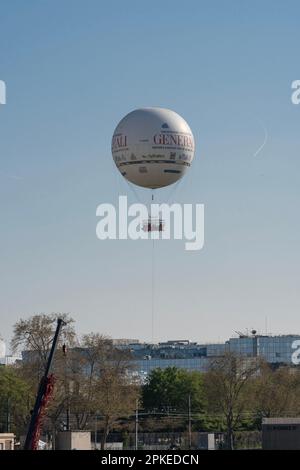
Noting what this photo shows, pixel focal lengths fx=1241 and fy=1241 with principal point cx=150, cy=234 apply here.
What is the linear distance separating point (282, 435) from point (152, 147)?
42.4 meters

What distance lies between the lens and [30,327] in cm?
13938

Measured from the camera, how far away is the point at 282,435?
124750mm

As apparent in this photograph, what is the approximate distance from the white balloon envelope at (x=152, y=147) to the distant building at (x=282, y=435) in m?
38.2

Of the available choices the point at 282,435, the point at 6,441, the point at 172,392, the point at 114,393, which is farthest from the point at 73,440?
the point at 172,392

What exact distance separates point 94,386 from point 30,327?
12.4 meters

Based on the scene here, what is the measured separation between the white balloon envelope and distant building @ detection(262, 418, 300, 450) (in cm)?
3817

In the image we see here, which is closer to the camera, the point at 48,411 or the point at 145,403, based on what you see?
the point at 48,411

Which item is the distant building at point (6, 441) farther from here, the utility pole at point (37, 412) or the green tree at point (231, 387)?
the green tree at point (231, 387)

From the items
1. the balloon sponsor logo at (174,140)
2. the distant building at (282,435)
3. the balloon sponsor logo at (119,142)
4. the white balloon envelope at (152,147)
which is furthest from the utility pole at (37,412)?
the distant building at (282,435)

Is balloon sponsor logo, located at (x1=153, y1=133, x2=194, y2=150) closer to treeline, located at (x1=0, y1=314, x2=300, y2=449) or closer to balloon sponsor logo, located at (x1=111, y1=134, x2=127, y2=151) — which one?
balloon sponsor logo, located at (x1=111, y1=134, x2=127, y2=151)

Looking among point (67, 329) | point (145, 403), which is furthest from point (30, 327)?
point (145, 403)

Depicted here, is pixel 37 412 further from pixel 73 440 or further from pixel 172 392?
pixel 172 392

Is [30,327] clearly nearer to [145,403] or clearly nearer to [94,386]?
[94,386]
